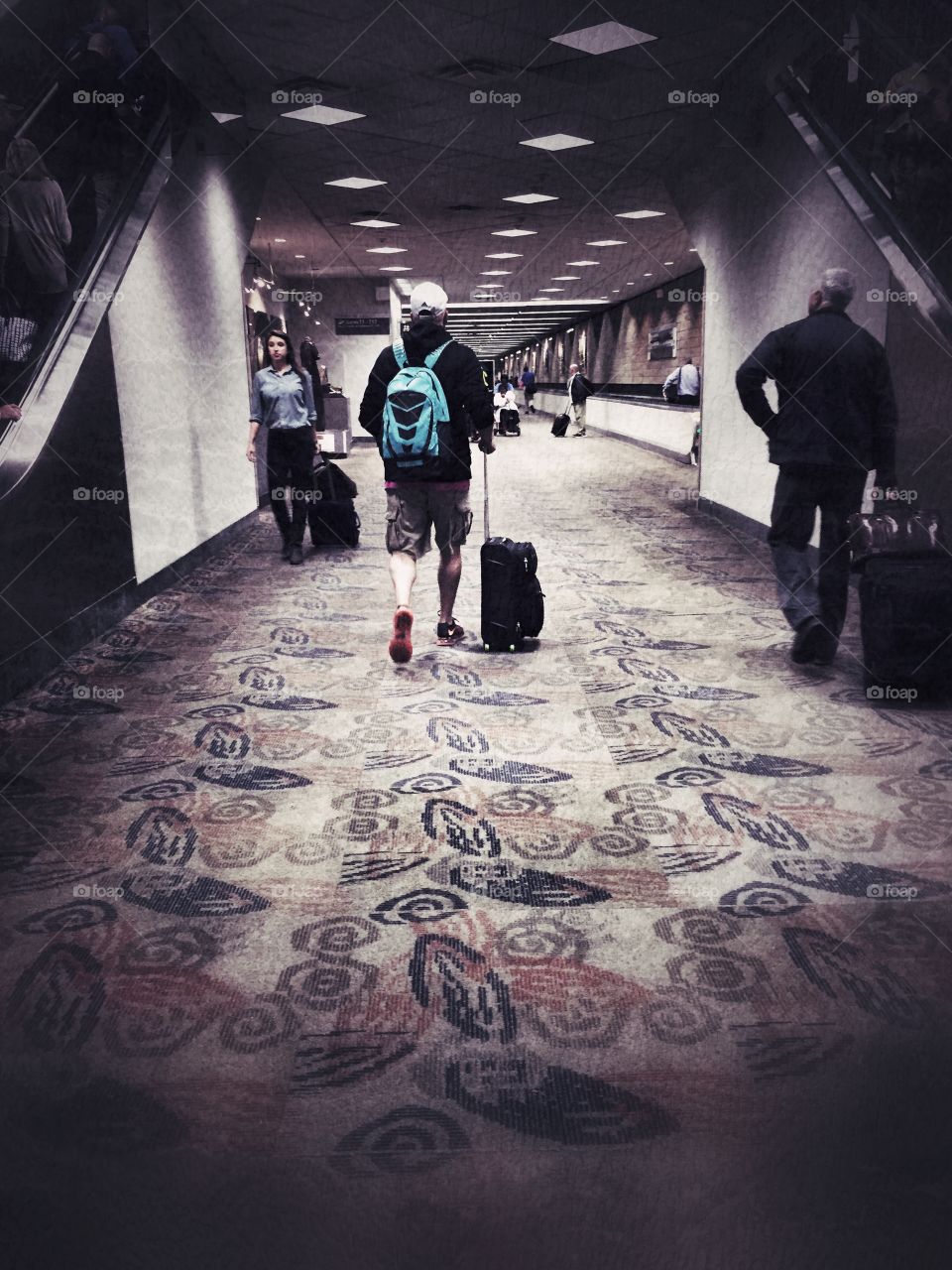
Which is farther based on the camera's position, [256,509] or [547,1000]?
[256,509]

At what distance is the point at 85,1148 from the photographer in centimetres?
146

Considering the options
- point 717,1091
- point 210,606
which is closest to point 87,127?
point 210,606

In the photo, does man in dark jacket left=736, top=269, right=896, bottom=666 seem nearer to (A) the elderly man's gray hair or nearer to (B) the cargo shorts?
(A) the elderly man's gray hair

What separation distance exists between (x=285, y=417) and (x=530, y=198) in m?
6.51

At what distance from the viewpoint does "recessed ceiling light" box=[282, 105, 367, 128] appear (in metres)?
7.45

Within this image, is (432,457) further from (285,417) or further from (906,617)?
(285,417)

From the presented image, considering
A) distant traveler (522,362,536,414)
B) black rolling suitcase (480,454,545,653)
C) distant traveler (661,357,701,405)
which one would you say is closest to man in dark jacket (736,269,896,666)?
black rolling suitcase (480,454,545,653)

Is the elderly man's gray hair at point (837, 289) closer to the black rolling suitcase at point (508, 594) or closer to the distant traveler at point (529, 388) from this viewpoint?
the black rolling suitcase at point (508, 594)

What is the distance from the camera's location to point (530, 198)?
36.3 ft

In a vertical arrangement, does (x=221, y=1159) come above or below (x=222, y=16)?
below

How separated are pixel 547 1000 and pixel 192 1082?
0.69 meters

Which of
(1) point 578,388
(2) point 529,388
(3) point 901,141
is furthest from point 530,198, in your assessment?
(2) point 529,388

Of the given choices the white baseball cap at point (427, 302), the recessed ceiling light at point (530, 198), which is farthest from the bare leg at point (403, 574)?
the recessed ceiling light at point (530, 198)

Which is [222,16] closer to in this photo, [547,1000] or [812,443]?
[812,443]
